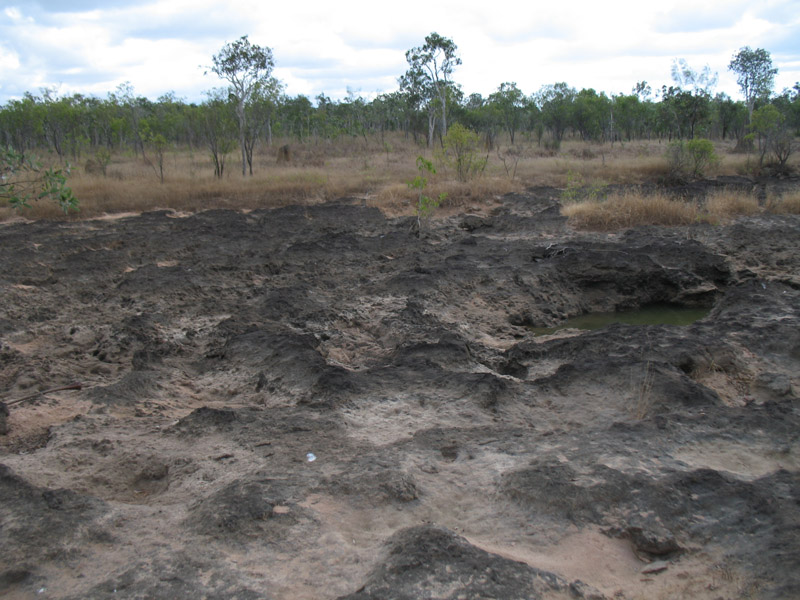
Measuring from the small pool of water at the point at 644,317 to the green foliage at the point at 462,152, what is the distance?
806 cm

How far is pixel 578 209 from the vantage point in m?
11.0

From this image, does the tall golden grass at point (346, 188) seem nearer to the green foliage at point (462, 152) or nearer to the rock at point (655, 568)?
the green foliage at point (462, 152)

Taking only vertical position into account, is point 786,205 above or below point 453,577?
above

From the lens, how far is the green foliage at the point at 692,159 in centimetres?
1659

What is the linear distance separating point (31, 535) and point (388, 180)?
14390mm

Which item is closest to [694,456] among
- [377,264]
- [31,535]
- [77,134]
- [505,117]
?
[31,535]

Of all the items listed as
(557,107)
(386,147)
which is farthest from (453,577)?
(557,107)

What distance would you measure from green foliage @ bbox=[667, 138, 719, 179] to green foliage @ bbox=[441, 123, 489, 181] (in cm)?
592

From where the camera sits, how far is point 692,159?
55.8ft

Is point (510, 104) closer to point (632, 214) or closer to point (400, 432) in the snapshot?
point (632, 214)

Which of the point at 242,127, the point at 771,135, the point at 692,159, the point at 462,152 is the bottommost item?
the point at 692,159

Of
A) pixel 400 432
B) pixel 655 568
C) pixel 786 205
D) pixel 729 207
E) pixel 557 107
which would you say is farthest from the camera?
pixel 557 107

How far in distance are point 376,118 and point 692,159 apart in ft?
96.5

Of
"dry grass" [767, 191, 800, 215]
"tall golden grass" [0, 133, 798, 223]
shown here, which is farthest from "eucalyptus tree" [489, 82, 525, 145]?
"dry grass" [767, 191, 800, 215]
